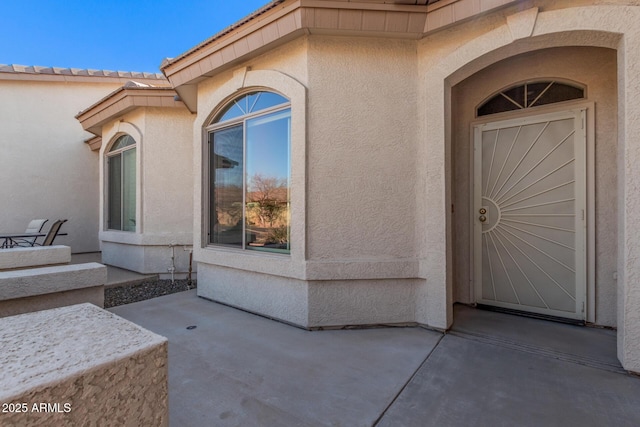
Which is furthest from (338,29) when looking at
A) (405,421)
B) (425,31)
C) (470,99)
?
(405,421)

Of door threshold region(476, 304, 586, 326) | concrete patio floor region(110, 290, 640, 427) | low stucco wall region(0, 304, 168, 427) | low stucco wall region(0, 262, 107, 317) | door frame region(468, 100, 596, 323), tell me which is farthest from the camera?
door threshold region(476, 304, 586, 326)

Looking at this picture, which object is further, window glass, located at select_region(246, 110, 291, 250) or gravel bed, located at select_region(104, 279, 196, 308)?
gravel bed, located at select_region(104, 279, 196, 308)

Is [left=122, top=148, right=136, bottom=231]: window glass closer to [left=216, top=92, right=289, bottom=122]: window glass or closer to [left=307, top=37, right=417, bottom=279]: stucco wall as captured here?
[left=216, top=92, right=289, bottom=122]: window glass

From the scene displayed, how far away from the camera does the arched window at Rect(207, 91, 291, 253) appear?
15.6 feet

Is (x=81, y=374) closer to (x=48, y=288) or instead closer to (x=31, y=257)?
(x=48, y=288)

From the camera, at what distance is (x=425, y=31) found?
157 inches

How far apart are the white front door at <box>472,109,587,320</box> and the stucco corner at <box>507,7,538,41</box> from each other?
1468 millimetres

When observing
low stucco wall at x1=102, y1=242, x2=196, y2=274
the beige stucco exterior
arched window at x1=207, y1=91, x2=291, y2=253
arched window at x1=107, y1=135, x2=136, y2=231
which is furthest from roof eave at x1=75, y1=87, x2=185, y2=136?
low stucco wall at x1=102, y1=242, x2=196, y2=274

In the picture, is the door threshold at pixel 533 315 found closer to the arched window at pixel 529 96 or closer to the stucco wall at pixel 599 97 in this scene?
the stucco wall at pixel 599 97

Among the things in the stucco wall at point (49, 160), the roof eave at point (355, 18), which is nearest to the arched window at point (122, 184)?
the stucco wall at point (49, 160)

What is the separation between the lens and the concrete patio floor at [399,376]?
2471 millimetres

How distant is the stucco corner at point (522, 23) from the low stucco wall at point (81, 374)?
4442 millimetres

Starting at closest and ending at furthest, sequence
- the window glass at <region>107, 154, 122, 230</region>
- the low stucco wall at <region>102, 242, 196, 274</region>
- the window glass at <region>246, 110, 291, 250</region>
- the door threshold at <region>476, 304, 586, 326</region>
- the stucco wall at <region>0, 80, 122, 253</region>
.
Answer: the door threshold at <region>476, 304, 586, 326</region>, the window glass at <region>246, 110, 291, 250</region>, the low stucco wall at <region>102, 242, 196, 274</region>, the window glass at <region>107, 154, 122, 230</region>, the stucco wall at <region>0, 80, 122, 253</region>

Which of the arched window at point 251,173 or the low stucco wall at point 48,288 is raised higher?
the arched window at point 251,173
